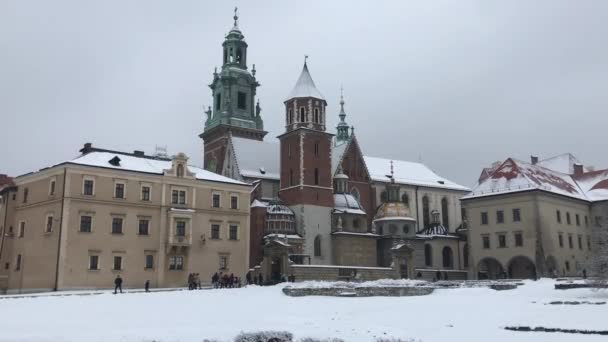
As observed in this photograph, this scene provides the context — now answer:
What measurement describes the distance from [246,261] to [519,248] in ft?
87.1

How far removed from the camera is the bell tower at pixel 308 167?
65.9 metres

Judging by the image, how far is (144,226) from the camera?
1976 inches

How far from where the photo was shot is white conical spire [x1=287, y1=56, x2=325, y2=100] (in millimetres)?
70562

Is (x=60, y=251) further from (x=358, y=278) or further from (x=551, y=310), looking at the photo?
(x=551, y=310)

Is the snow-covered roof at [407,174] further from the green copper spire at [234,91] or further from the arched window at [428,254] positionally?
the green copper spire at [234,91]

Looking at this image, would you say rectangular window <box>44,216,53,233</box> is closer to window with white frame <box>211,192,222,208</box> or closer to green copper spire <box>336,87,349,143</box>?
window with white frame <box>211,192,222,208</box>

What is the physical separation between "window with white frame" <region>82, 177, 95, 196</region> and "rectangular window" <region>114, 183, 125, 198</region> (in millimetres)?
1723

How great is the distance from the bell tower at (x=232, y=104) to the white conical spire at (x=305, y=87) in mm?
12923

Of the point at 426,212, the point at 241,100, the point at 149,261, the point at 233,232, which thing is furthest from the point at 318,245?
the point at 241,100

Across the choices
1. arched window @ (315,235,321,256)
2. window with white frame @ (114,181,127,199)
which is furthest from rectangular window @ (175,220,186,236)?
arched window @ (315,235,321,256)

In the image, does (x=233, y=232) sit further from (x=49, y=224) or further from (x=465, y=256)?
(x=465, y=256)

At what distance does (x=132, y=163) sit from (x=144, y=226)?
5.34 meters

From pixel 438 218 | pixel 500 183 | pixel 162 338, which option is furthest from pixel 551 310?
pixel 438 218

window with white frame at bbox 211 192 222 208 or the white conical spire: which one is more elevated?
the white conical spire
